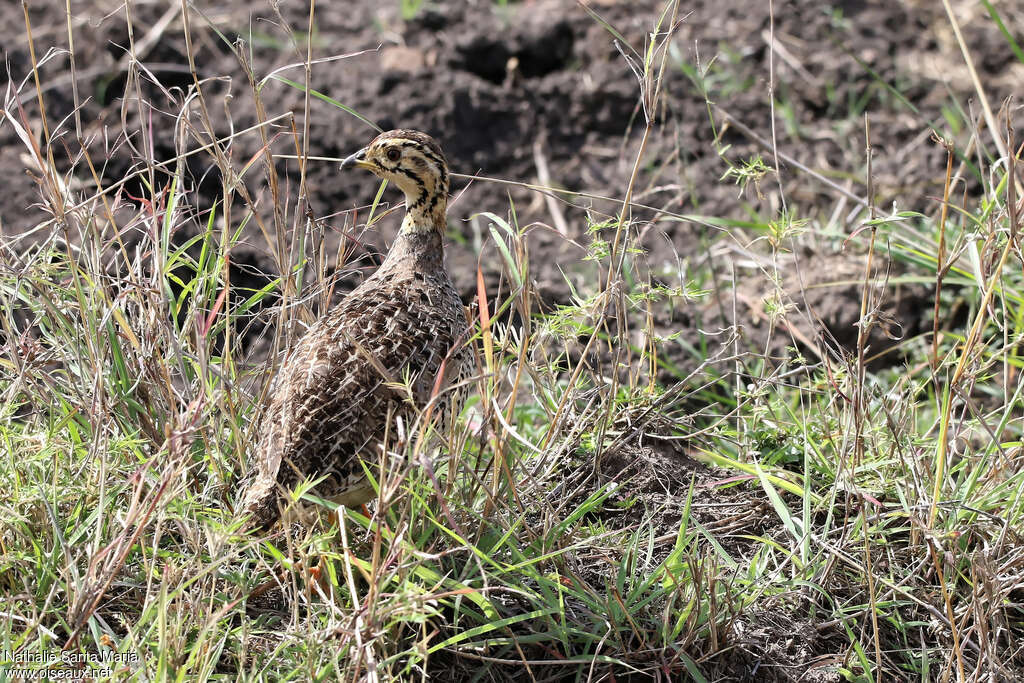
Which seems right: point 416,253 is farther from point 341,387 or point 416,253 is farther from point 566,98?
point 566,98

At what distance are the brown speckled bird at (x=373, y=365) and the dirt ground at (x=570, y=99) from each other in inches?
48.5

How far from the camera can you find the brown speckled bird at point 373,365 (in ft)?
10.4

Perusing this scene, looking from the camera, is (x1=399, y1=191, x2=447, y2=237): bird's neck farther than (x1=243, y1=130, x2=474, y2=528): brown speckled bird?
Yes

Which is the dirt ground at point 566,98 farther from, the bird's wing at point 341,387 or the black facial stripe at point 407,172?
the bird's wing at point 341,387

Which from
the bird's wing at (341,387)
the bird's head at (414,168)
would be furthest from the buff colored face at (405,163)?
the bird's wing at (341,387)

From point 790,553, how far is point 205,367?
181 centimetres

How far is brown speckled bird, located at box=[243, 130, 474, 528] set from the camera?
125 inches

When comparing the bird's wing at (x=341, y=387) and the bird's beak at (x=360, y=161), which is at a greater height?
the bird's beak at (x=360, y=161)

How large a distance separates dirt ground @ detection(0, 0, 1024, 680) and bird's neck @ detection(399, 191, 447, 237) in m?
1.16

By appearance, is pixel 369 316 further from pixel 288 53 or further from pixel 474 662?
pixel 288 53

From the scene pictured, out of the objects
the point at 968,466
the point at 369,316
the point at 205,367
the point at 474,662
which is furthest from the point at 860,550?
the point at 205,367

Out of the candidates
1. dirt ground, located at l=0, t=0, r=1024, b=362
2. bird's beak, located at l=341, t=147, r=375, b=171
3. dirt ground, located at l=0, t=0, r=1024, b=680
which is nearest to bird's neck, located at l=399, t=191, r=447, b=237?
bird's beak, located at l=341, t=147, r=375, b=171

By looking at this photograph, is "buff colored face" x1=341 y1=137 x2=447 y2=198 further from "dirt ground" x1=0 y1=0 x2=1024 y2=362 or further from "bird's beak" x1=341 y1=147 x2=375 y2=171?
"dirt ground" x1=0 y1=0 x2=1024 y2=362

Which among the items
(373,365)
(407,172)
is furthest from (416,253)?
(373,365)
